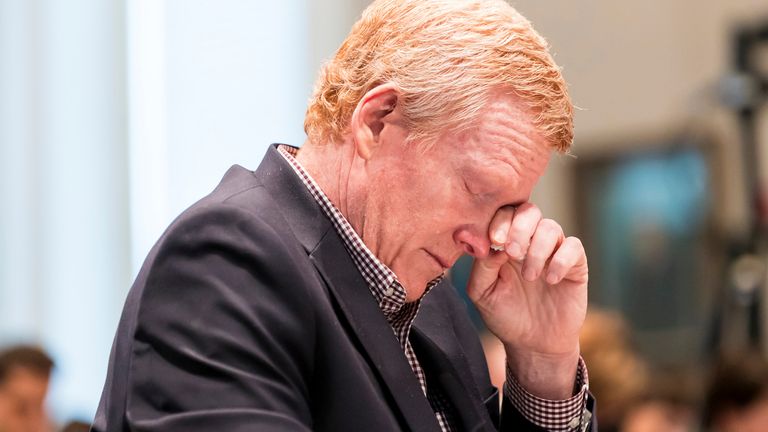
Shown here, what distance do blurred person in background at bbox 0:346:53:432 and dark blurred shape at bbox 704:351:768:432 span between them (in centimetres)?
215

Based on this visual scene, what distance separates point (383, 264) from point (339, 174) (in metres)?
0.14

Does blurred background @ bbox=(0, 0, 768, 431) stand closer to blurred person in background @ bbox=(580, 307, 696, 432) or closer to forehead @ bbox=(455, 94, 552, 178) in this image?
blurred person in background @ bbox=(580, 307, 696, 432)

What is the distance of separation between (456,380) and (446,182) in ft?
0.99

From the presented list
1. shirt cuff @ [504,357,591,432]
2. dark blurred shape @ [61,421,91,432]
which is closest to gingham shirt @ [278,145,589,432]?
shirt cuff @ [504,357,591,432]

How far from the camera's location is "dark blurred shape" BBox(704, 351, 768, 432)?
11.1 feet

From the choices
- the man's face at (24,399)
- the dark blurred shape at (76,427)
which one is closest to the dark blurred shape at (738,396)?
the dark blurred shape at (76,427)

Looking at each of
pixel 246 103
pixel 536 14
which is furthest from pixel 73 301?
pixel 536 14

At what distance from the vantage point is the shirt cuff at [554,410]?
171cm

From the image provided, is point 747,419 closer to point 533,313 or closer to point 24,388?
point 533,313

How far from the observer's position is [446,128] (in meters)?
1.50

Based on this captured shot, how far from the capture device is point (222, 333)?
1.28m

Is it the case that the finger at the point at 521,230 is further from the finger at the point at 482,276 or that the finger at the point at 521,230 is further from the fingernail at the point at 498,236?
the finger at the point at 482,276

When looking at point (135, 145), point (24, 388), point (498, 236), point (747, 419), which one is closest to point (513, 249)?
point (498, 236)

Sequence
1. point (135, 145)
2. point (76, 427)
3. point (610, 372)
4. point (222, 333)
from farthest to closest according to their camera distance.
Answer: point (135, 145) → point (610, 372) → point (76, 427) → point (222, 333)
